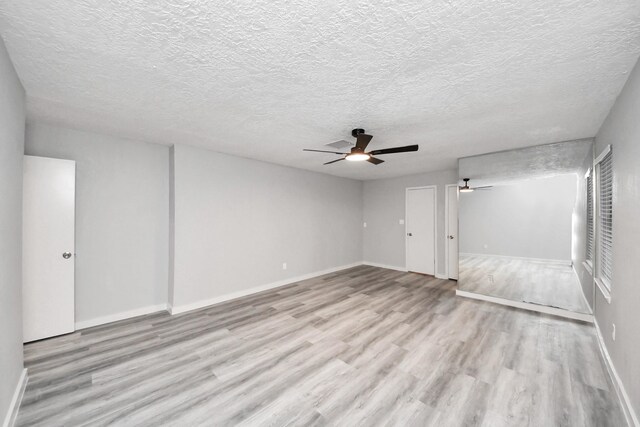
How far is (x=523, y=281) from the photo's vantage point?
14.7ft

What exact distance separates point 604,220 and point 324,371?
3478 mm

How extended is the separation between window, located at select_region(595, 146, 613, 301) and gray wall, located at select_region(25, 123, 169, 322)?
5.54 m

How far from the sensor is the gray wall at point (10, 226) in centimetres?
157

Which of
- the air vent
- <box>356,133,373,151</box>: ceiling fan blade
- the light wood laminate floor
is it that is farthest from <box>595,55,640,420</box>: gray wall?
the air vent

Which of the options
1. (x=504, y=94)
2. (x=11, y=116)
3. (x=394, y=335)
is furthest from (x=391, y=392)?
(x=11, y=116)

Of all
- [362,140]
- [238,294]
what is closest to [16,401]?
[238,294]

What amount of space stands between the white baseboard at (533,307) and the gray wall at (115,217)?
5196 mm

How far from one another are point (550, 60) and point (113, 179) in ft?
15.8

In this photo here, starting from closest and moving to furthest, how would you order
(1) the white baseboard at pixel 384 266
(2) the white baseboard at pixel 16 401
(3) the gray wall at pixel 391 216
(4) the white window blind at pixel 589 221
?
(2) the white baseboard at pixel 16 401
(4) the white window blind at pixel 589 221
(3) the gray wall at pixel 391 216
(1) the white baseboard at pixel 384 266

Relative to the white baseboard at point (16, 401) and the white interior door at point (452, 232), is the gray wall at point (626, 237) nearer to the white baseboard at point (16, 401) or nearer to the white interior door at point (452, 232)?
the white interior door at point (452, 232)

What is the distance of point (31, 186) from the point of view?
9.08 ft

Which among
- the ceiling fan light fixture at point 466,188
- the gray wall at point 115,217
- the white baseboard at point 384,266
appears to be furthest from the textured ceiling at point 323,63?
the white baseboard at point 384,266

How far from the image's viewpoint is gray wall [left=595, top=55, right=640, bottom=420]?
173 cm

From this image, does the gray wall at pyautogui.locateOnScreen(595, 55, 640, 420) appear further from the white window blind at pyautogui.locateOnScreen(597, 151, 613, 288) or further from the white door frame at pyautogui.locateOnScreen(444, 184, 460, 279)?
the white door frame at pyautogui.locateOnScreen(444, 184, 460, 279)
